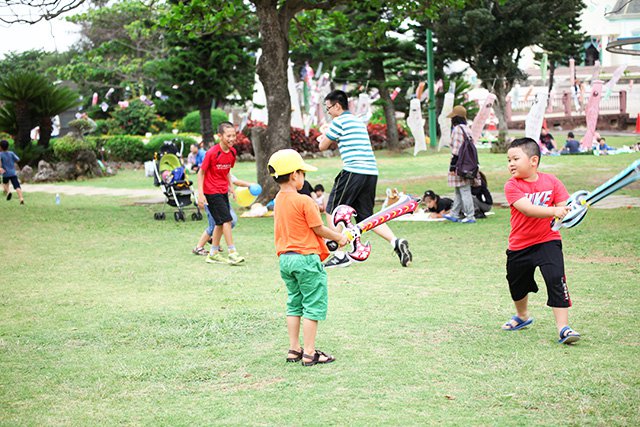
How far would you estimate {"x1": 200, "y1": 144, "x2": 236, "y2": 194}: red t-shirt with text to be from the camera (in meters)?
10.1

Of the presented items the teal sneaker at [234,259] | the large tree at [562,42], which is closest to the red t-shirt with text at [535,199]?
the teal sneaker at [234,259]

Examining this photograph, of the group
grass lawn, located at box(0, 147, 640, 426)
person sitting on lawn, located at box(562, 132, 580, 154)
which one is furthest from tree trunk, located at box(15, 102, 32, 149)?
person sitting on lawn, located at box(562, 132, 580, 154)

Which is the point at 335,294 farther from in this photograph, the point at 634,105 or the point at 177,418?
the point at 634,105

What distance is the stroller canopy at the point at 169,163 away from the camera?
15.8 meters

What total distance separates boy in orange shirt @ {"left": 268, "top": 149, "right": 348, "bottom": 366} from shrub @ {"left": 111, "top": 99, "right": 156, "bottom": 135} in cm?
3659


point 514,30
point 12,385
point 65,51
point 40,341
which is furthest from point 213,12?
point 65,51

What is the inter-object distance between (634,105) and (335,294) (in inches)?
1585

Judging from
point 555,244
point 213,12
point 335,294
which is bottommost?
point 335,294

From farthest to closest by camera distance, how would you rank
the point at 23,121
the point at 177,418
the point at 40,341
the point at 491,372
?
the point at 23,121 → the point at 40,341 → the point at 491,372 → the point at 177,418

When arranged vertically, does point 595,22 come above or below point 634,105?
above

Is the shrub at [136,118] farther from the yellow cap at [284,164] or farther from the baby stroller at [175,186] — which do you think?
the yellow cap at [284,164]

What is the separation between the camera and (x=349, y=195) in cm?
945

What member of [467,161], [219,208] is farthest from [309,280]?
[467,161]

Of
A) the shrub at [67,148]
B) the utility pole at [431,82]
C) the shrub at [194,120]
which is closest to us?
the shrub at [67,148]
